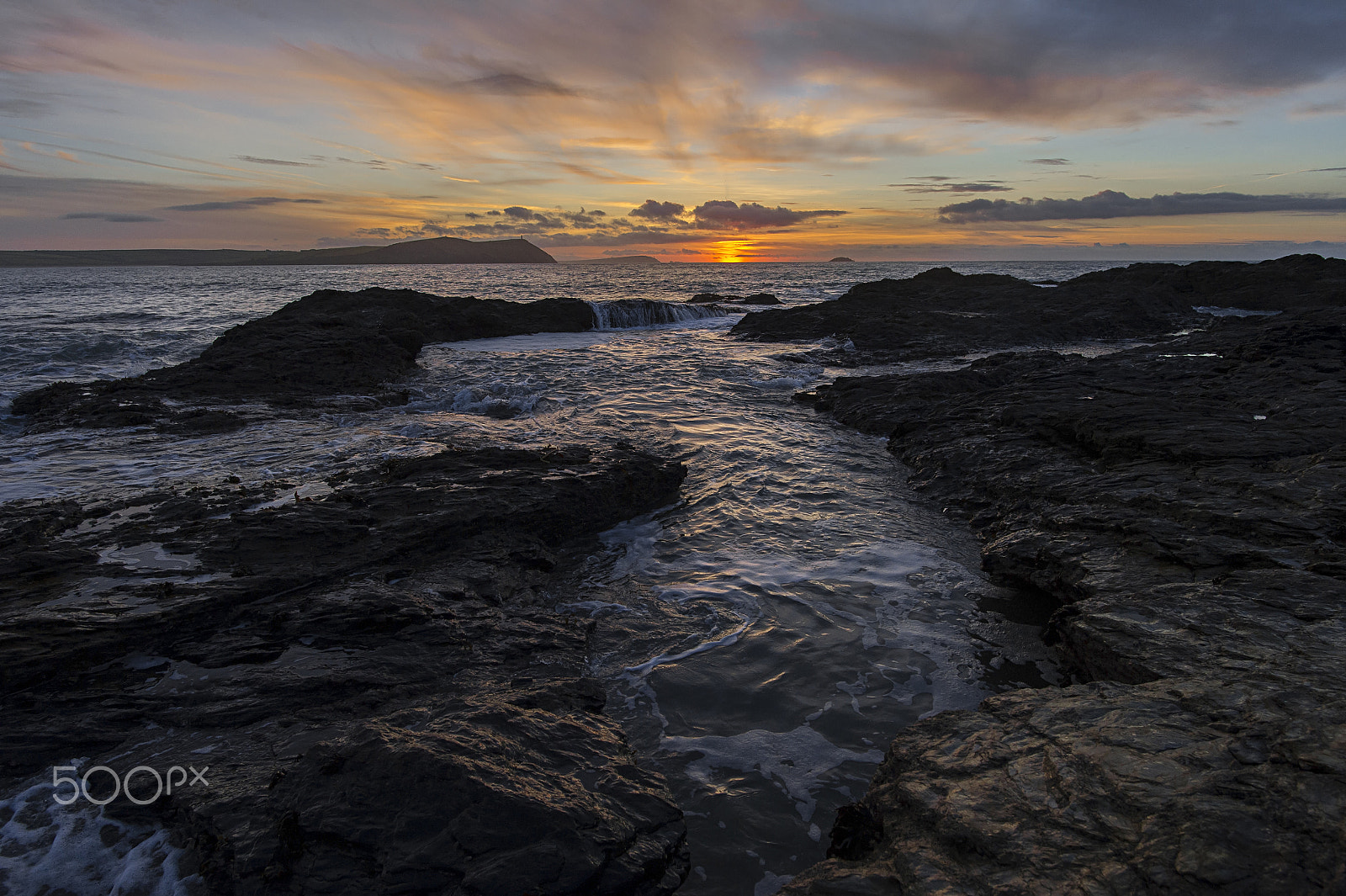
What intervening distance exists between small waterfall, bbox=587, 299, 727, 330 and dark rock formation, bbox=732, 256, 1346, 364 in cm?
556

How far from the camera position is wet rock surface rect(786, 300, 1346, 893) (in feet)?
7.46

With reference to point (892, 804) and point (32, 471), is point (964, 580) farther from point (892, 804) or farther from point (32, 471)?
point (32, 471)

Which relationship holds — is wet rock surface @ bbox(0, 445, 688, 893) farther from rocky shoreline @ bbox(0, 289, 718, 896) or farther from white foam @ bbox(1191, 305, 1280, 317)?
white foam @ bbox(1191, 305, 1280, 317)

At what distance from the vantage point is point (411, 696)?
4.09m

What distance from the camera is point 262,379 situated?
540 inches

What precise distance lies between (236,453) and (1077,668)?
10.5 m

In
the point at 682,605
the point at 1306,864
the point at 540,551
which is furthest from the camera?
the point at 540,551

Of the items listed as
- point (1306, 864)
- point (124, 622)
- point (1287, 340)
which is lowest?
point (124, 622)

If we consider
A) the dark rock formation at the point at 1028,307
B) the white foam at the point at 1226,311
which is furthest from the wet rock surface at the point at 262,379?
the white foam at the point at 1226,311

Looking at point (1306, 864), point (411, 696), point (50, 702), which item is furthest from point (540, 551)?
point (1306, 864)

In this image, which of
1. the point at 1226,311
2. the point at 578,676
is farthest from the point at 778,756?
the point at 1226,311

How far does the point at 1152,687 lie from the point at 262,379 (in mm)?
15887

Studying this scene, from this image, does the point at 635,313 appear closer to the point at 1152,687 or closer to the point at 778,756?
the point at 778,756

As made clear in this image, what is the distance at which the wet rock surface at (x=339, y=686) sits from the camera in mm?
2861
